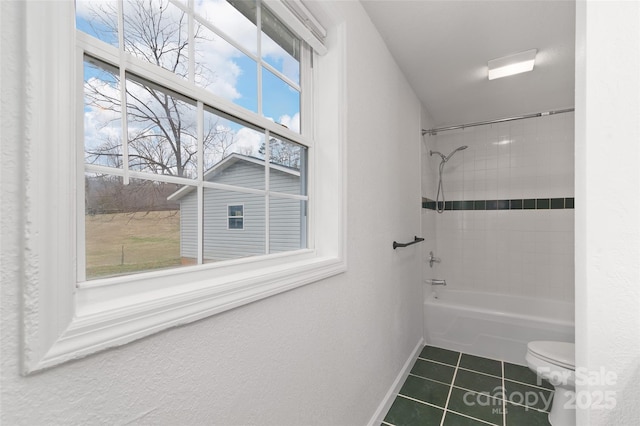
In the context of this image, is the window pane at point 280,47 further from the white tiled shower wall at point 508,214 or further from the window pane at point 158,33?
the white tiled shower wall at point 508,214

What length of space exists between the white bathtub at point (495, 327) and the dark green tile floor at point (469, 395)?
11cm

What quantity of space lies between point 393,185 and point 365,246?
66 cm

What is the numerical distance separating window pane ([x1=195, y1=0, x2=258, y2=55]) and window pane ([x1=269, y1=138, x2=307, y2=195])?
1.20 ft

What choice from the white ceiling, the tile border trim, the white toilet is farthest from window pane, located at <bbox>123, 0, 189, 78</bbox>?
the tile border trim

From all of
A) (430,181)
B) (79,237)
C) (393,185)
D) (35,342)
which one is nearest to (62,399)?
(35,342)

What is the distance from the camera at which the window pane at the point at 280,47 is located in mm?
1141

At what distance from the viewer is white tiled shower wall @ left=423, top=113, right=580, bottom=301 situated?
9.67 feet

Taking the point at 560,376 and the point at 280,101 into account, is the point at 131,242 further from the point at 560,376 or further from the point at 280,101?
the point at 560,376

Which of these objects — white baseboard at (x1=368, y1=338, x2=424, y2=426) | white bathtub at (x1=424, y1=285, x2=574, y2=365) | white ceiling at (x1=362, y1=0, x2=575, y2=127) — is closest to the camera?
white ceiling at (x1=362, y1=0, x2=575, y2=127)

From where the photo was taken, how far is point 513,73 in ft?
7.01

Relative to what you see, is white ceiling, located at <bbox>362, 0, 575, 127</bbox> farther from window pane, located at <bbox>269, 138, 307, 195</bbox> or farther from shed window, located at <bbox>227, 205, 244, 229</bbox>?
shed window, located at <bbox>227, 205, 244, 229</bbox>

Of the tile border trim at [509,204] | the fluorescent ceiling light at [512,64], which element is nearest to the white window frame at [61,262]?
the fluorescent ceiling light at [512,64]

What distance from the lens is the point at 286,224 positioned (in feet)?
4.07

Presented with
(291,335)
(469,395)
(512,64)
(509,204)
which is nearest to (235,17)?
(291,335)
